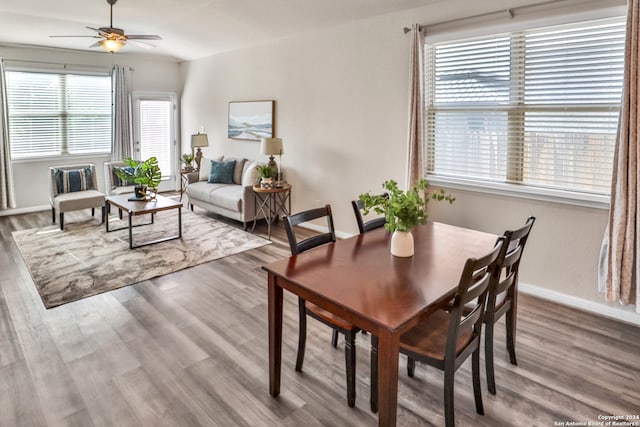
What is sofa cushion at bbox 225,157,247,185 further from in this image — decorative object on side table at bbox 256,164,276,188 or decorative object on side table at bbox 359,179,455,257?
decorative object on side table at bbox 359,179,455,257

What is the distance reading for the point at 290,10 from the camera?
482 centimetres

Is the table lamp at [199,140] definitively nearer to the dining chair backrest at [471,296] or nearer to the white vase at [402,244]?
the white vase at [402,244]

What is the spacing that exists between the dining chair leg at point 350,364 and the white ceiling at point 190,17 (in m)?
3.44

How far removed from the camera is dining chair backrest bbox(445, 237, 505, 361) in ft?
5.59

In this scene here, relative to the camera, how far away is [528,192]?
11.8 ft

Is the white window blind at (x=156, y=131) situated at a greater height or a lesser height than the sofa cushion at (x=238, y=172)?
greater

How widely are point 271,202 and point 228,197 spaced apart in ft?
1.99

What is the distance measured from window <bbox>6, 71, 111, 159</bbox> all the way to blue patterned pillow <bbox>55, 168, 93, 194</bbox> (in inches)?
52.9

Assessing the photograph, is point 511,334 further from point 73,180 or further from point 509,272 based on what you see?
point 73,180

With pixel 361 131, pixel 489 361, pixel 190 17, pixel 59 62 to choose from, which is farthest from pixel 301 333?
pixel 59 62

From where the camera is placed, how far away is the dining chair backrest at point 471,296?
5.59ft

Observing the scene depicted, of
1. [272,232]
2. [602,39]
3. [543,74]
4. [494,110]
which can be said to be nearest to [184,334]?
[272,232]

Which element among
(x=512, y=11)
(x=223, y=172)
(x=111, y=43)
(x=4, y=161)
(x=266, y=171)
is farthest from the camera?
(x=223, y=172)

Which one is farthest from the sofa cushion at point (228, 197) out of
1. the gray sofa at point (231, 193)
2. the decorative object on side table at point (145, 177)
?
the decorative object on side table at point (145, 177)
